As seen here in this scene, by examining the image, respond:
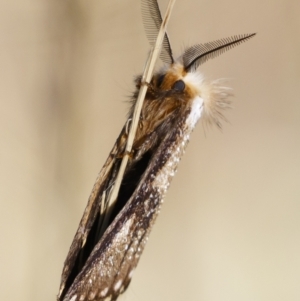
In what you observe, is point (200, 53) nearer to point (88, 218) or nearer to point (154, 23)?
point (154, 23)

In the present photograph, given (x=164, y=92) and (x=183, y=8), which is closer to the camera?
(x=164, y=92)

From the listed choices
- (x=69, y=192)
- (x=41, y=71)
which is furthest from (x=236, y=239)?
(x=41, y=71)

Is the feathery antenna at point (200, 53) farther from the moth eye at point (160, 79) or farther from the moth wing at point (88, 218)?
the moth wing at point (88, 218)

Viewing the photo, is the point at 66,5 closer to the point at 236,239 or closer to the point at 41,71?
the point at 41,71

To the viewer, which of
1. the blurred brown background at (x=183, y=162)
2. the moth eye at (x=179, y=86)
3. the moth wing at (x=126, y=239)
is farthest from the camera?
the blurred brown background at (x=183, y=162)

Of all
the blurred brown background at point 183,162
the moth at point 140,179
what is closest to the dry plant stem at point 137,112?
the moth at point 140,179

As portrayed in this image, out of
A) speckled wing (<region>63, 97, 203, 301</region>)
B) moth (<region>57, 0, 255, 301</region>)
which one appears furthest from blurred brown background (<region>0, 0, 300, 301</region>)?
speckled wing (<region>63, 97, 203, 301</region>)
